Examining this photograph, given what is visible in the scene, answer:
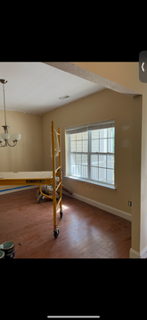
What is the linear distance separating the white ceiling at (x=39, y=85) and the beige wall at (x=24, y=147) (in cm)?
98

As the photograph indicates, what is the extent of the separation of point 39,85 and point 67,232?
2.76 metres

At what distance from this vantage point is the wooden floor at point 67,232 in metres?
2.08

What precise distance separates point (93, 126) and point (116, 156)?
0.96m

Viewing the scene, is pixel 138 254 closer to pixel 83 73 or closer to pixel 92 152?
pixel 83 73

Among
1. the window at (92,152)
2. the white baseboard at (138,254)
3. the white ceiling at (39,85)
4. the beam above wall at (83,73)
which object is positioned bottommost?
the white baseboard at (138,254)

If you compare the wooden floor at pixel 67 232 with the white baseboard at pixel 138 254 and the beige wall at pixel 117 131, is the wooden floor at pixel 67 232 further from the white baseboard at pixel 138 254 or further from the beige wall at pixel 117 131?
the beige wall at pixel 117 131

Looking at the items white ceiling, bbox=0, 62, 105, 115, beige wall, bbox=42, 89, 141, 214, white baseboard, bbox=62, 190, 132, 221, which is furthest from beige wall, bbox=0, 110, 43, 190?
white baseboard, bbox=62, 190, 132, 221

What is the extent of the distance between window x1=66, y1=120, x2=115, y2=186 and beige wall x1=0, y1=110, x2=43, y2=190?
5.78 ft

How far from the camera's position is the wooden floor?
6.82 ft

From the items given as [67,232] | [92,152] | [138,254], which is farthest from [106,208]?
[138,254]

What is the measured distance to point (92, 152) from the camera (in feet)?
12.3

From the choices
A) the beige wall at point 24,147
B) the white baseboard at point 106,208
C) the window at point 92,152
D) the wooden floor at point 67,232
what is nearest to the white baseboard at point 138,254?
the wooden floor at point 67,232
